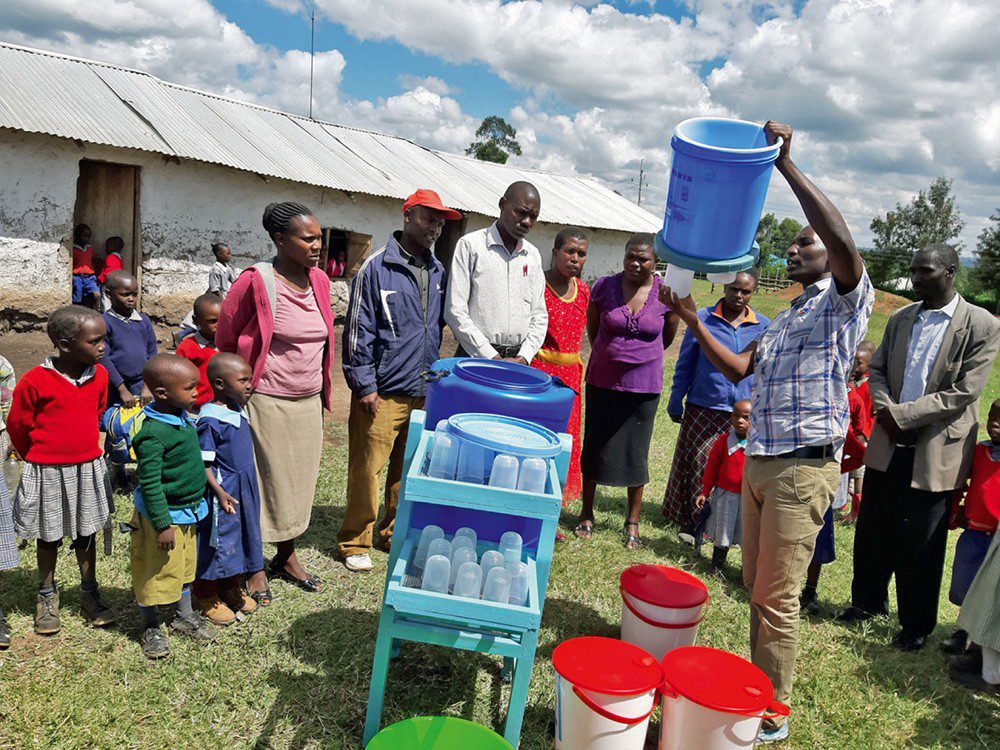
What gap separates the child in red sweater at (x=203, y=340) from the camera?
13.5ft

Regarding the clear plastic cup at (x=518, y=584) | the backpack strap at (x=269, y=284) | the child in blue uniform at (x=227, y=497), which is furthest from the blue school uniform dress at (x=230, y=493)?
the clear plastic cup at (x=518, y=584)

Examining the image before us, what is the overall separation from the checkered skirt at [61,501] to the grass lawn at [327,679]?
1.45 ft

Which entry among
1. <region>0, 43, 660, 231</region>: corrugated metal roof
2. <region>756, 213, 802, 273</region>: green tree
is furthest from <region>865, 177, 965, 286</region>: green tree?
<region>0, 43, 660, 231</region>: corrugated metal roof

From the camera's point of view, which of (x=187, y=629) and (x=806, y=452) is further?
(x=187, y=629)

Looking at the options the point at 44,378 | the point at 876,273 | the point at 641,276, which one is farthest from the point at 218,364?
the point at 876,273

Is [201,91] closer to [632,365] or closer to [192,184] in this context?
[192,184]

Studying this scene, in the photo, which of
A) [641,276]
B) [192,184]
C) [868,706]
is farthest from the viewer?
[192,184]

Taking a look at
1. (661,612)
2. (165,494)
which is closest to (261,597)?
(165,494)

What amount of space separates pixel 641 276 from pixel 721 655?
2508 millimetres

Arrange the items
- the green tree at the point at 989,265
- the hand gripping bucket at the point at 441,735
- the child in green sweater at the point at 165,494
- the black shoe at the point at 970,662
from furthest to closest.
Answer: the green tree at the point at 989,265 → the black shoe at the point at 970,662 → the child in green sweater at the point at 165,494 → the hand gripping bucket at the point at 441,735

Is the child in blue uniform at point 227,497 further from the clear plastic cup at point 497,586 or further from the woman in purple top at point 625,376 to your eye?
the woman in purple top at point 625,376

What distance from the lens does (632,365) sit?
15.0ft

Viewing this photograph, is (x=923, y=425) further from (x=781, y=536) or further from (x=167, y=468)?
(x=167, y=468)

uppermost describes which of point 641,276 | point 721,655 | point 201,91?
point 201,91
